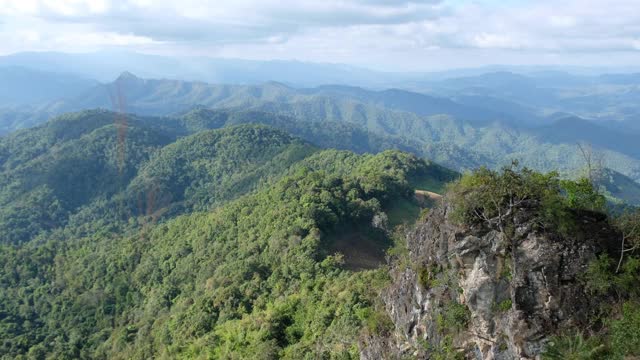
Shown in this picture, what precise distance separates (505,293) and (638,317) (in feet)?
13.4

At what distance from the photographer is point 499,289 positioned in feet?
62.6

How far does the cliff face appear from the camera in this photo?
18250 mm


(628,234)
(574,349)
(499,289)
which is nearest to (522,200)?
(499,289)

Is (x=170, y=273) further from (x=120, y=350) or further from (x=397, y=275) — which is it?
(x=397, y=275)

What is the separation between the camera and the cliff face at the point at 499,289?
59.9 ft

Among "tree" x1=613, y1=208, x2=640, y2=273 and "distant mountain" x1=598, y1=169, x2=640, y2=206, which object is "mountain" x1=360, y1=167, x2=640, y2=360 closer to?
"tree" x1=613, y1=208, x2=640, y2=273

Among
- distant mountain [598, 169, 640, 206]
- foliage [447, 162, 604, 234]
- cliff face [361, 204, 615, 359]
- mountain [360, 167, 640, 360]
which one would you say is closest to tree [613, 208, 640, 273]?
mountain [360, 167, 640, 360]

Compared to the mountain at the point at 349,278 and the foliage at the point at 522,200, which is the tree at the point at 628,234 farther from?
the foliage at the point at 522,200

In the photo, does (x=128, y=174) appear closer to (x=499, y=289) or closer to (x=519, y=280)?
(x=499, y=289)

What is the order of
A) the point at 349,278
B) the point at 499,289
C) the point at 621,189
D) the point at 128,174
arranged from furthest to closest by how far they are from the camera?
1. the point at 621,189
2. the point at 128,174
3. the point at 349,278
4. the point at 499,289

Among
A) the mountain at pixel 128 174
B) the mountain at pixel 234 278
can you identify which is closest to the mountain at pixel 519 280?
the mountain at pixel 234 278

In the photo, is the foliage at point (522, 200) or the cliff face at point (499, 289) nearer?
the cliff face at point (499, 289)

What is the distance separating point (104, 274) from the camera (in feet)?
250

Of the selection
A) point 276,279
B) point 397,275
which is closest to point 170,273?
point 276,279
